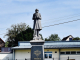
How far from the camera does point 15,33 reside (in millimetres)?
53562

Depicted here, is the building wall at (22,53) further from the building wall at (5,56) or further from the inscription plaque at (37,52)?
the inscription plaque at (37,52)

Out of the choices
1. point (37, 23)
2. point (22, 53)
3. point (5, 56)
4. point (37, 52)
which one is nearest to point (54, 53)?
point (22, 53)

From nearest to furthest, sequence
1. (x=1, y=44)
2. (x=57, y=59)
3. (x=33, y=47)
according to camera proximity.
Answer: (x=33, y=47) → (x=57, y=59) → (x=1, y=44)

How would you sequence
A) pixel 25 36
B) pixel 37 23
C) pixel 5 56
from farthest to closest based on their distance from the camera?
pixel 25 36
pixel 5 56
pixel 37 23

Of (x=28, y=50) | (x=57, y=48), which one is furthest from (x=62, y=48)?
(x=28, y=50)

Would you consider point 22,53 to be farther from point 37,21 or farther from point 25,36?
point 25,36

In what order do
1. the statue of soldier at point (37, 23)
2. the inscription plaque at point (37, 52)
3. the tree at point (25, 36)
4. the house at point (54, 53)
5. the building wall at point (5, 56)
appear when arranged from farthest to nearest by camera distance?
1. the tree at point (25, 36)
2. the building wall at point (5, 56)
3. the house at point (54, 53)
4. the statue of soldier at point (37, 23)
5. the inscription plaque at point (37, 52)

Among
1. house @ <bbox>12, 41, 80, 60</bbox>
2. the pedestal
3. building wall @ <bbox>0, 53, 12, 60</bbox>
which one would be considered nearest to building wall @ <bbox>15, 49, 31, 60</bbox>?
house @ <bbox>12, 41, 80, 60</bbox>

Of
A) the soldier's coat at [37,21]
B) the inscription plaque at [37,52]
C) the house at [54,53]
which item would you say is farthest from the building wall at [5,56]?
the soldier's coat at [37,21]

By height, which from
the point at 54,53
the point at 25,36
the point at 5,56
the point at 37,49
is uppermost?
the point at 25,36

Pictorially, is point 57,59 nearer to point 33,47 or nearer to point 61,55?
point 61,55

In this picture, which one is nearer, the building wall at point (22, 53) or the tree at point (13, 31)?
the building wall at point (22, 53)

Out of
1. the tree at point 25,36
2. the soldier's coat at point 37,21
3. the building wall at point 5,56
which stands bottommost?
the building wall at point 5,56

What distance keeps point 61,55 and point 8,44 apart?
31.1m
